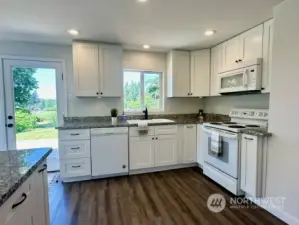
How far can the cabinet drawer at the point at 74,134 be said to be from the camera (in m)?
2.84

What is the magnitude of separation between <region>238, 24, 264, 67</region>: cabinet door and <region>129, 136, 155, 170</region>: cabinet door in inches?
78.2

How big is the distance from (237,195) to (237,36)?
2.42m

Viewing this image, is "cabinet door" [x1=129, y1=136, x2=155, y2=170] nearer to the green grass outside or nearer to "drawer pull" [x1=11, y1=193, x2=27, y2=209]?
the green grass outside

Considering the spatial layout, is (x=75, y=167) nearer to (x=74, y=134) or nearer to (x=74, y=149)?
(x=74, y=149)

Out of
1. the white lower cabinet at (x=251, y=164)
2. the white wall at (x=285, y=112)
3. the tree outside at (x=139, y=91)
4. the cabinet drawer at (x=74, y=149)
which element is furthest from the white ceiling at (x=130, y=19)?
the cabinet drawer at (x=74, y=149)

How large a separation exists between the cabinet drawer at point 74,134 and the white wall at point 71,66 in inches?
25.4

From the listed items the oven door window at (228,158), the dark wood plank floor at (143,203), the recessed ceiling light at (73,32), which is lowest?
the dark wood plank floor at (143,203)

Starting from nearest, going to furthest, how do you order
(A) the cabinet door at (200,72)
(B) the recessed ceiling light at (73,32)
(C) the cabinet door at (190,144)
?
(B) the recessed ceiling light at (73,32) → (C) the cabinet door at (190,144) → (A) the cabinet door at (200,72)

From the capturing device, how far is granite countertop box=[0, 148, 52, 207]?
0.88 m

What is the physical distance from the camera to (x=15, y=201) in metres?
0.96

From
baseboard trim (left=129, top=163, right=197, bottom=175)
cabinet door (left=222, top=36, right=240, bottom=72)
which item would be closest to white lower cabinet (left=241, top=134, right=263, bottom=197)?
cabinet door (left=222, top=36, right=240, bottom=72)

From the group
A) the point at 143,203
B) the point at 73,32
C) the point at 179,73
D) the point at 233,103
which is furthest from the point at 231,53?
the point at 143,203

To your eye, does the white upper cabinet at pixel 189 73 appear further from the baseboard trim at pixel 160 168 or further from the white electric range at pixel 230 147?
the baseboard trim at pixel 160 168

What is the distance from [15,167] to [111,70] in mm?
2412
